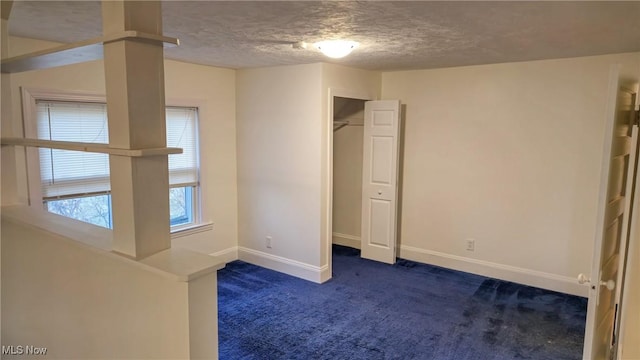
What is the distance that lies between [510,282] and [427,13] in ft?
10.3

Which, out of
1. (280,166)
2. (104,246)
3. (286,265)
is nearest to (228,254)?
(286,265)

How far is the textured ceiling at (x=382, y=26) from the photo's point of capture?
213 centimetres

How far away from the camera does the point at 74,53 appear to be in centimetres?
150

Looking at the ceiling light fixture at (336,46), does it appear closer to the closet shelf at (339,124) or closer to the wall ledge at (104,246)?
the wall ledge at (104,246)

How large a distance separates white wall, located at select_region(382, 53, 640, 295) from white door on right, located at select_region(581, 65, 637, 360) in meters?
1.26

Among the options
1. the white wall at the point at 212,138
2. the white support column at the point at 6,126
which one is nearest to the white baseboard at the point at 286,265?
the white wall at the point at 212,138

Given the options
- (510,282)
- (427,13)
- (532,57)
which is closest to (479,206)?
(510,282)

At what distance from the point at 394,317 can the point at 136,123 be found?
9.44ft

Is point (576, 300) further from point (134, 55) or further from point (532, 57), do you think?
point (134, 55)

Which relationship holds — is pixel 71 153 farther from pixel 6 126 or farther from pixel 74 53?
pixel 74 53

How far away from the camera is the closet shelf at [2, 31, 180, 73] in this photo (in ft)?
4.08

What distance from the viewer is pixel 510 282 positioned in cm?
425

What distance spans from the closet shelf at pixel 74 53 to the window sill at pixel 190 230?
2.40 metres

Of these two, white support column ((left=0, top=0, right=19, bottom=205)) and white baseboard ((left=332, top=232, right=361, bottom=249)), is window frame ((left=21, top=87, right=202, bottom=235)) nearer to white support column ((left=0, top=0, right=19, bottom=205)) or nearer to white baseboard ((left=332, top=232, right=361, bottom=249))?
white support column ((left=0, top=0, right=19, bottom=205))
